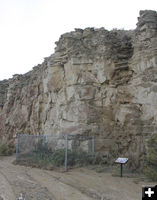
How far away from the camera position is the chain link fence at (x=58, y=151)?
10227mm

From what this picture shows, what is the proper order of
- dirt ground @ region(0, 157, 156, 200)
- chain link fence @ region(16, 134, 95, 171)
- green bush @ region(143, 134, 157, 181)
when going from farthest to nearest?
chain link fence @ region(16, 134, 95, 171) < green bush @ region(143, 134, 157, 181) < dirt ground @ region(0, 157, 156, 200)

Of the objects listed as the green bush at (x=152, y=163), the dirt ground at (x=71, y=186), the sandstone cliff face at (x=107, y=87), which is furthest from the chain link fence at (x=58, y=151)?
the green bush at (x=152, y=163)

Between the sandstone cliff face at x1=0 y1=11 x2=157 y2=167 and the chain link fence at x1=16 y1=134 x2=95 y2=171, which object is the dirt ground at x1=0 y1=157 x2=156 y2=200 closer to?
the chain link fence at x1=16 y1=134 x2=95 y2=171

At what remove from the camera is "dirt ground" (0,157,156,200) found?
18.8 feet

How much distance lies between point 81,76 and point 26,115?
8940 mm

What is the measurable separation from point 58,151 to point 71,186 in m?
4.01

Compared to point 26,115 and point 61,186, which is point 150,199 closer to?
point 61,186

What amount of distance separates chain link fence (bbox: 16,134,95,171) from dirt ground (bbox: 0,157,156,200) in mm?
1274

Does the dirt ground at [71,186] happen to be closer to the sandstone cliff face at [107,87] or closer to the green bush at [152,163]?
the green bush at [152,163]

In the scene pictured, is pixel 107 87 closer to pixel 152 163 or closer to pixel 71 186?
pixel 152 163

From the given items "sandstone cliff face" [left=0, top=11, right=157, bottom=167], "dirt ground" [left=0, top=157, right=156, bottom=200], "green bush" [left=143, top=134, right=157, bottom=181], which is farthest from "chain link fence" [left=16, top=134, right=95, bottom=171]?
"green bush" [left=143, top=134, right=157, bottom=181]

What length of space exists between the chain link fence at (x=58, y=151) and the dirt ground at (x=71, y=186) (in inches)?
50.2

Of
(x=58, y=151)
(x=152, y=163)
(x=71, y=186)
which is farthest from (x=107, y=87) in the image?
(x=71, y=186)

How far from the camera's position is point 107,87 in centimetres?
1214
